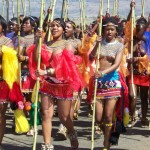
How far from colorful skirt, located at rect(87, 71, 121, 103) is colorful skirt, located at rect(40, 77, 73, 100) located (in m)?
0.47

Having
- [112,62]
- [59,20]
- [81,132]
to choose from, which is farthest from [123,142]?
[59,20]

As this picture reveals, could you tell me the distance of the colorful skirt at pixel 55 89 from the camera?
7164mm

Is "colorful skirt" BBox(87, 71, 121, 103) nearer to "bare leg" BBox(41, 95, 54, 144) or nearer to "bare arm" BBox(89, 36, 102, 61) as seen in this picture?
"bare arm" BBox(89, 36, 102, 61)

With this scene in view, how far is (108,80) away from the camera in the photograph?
7.45 m

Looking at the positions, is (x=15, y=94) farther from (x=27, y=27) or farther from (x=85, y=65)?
(x=27, y=27)

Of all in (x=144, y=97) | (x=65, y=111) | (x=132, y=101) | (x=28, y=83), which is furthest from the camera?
(x=144, y=97)

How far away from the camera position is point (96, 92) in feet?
24.5

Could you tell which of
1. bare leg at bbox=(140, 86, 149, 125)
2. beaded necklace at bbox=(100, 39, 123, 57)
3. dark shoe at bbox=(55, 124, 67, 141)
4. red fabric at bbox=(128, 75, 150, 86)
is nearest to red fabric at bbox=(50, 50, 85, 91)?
beaded necklace at bbox=(100, 39, 123, 57)

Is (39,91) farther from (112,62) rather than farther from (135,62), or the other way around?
(135,62)

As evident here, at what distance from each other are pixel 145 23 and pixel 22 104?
9.47ft

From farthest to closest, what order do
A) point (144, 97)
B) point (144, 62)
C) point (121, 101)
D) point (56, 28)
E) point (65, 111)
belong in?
point (144, 97)
point (144, 62)
point (121, 101)
point (56, 28)
point (65, 111)

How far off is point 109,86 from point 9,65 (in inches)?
53.9

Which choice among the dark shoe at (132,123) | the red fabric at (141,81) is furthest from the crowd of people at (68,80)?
the dark shoe at (132,123)

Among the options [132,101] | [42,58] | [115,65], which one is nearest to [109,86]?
[115,65]
